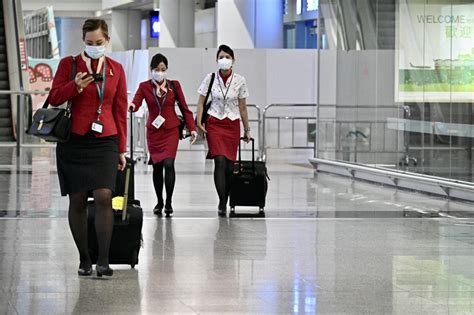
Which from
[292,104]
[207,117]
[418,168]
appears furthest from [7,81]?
[207,117]

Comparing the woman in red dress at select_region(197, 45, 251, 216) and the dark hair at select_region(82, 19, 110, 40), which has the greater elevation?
the dark hair at select_region(82, 19, 110, 40)

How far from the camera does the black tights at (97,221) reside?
8586 millimetres

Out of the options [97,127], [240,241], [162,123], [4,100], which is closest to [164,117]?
[162,123]

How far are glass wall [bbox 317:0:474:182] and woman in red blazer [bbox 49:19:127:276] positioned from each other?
7.90 metres

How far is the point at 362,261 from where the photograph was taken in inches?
381

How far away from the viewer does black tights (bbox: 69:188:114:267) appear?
338 inches

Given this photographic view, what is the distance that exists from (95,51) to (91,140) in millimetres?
641

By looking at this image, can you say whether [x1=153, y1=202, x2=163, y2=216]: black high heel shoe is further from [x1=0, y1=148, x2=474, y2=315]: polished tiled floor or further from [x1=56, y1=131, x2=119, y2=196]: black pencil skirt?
[x1=56, y1=131, x2=119, y2=196]: black pencil skirt

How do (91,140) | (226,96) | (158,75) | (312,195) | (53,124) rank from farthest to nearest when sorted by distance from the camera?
(312,195) < (226,96) < (158,75) < (91,140) < (53,124)

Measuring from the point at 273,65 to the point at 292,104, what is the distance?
1.54 meters

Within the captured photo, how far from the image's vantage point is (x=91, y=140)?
8648 mm

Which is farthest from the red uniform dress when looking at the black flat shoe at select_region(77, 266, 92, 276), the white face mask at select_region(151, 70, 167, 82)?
the black flat shoe at select_region(77, 266, 92, 276)

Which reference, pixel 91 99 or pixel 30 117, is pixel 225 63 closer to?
pixel 91 99

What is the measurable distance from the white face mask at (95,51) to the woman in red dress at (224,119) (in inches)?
185
